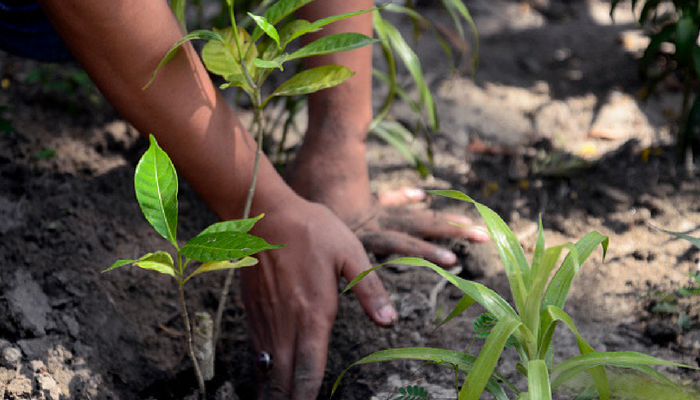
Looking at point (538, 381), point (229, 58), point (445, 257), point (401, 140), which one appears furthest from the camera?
point (401, 140)

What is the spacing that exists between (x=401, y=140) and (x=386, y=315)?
93cm

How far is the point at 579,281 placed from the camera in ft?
5.90

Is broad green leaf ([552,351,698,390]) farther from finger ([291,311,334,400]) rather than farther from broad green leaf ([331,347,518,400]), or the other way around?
finger ([291,311,334,400])

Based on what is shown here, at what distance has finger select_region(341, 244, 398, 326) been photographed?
1580mm

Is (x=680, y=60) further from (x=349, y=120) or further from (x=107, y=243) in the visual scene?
(x=107, y=243)

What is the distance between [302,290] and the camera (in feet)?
5.13

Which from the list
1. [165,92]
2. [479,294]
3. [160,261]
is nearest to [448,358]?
[479,294]

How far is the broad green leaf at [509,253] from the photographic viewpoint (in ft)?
4.03

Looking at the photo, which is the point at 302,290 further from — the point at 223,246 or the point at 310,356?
the point at 223,246

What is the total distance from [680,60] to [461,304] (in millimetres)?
1223

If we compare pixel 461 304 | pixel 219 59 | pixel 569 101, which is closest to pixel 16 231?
pixel 219 59

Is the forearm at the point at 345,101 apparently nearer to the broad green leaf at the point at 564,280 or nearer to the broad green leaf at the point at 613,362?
the broad green leaf at the point at 564,280

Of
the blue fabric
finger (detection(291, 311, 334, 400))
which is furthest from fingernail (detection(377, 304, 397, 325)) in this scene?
the blue fabric

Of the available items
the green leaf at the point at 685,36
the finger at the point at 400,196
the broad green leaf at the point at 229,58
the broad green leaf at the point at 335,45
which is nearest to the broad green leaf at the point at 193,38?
the broad green leaf at the point at 229,58
